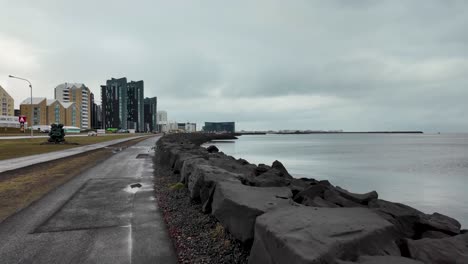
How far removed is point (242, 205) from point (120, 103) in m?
203

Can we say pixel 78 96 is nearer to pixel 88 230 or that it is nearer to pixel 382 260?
pixel 88 230

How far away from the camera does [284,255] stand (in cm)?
301

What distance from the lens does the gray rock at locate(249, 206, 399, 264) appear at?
9.53 ft

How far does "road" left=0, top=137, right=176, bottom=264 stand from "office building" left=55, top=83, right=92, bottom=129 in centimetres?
18928

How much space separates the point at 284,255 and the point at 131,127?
688ft

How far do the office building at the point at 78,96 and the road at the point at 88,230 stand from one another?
189282mm

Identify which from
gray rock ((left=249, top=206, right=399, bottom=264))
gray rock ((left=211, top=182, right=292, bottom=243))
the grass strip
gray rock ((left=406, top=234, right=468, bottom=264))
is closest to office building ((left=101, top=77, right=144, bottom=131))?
the grass strip

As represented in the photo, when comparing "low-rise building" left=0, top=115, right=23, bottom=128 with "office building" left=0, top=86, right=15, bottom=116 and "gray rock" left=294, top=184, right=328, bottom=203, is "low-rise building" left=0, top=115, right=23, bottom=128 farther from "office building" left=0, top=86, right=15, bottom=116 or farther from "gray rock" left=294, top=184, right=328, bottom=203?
"gray rock" left=294, top=184, right=328, bottom=203

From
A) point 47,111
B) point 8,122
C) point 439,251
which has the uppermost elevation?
point 47,111

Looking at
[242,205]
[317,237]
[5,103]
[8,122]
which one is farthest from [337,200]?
[5,103]

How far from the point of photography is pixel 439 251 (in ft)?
11.1

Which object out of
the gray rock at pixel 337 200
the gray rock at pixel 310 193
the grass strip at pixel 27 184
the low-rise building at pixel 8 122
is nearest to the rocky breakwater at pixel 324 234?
the gray rock at pixel 310 193

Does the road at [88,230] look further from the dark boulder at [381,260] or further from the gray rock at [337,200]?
the gray rock at [337,200]

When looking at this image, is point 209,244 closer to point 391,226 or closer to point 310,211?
point 310,211
